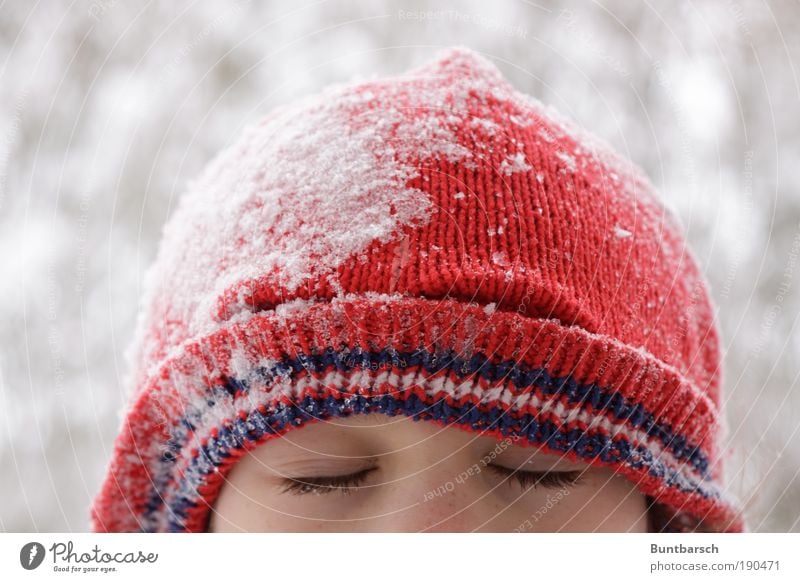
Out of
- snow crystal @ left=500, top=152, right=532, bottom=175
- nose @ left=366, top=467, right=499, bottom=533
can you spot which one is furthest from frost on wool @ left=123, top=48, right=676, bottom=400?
nose @ left=366, top=467, right=499, bottom=533

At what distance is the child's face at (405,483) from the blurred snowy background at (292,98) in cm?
21

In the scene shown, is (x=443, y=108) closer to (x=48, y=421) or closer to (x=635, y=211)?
(x=635, y=211)

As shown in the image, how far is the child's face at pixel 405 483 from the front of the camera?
37cm

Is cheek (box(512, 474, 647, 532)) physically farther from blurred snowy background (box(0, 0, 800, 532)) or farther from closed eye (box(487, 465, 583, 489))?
blurred snowy background (box(0, 0, 800, 532))

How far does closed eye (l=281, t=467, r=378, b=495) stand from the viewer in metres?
0.38

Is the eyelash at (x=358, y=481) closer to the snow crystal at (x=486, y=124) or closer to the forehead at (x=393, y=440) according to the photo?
the forehead at (x=393, y=440)

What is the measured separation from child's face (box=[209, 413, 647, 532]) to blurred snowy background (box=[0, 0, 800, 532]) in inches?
8.2

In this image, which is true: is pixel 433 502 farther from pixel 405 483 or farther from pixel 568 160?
pixel 568 160

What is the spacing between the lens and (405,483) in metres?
0.37

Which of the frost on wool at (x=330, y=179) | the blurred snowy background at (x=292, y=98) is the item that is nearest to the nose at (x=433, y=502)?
the frost on wool at (x=330, y=179)

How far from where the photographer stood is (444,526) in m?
0.38

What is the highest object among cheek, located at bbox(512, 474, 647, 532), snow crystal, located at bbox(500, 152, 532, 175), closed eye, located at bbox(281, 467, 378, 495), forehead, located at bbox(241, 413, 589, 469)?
snow crystal, located at bbox(500, 152, 532, 175)

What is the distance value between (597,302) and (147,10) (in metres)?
0.37

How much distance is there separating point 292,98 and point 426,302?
0.27 m
